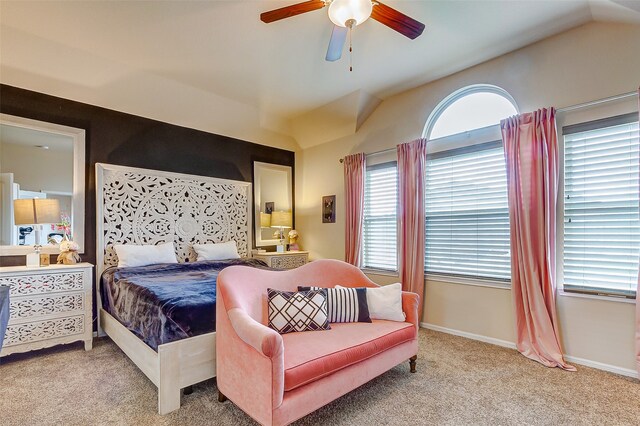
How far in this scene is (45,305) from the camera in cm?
286

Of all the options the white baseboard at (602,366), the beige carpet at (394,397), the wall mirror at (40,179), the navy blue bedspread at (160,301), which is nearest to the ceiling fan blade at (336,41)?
the navy blue bedspread at (160,301)

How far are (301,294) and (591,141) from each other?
2.81 meters

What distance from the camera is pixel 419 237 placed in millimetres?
3729

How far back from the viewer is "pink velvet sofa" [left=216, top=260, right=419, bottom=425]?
5.35 ft

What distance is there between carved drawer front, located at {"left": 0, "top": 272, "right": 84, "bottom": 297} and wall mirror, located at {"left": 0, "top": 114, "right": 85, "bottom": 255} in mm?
496

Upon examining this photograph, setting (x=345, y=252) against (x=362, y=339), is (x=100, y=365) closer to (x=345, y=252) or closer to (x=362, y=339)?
(x=362, y=339)

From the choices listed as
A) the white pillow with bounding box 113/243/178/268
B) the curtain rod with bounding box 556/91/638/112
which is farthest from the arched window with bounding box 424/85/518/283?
the white pillow with bounding box 113/243/178/268

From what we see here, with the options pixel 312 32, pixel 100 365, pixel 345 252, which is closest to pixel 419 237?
pixel 345 252

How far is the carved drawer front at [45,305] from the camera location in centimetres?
274

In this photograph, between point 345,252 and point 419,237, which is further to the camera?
point 345,252

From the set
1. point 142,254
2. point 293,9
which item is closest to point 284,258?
point 142,254

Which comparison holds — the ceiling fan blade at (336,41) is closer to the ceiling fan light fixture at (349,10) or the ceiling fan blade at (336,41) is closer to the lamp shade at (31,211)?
the ceiling fan light fixture at (349,10)

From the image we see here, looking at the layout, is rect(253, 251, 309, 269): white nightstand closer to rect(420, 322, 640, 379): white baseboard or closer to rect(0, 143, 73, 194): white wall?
rect(420, 322, 640, 379): white baseboard

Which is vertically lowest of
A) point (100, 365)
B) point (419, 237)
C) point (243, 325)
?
point (100, 365)
